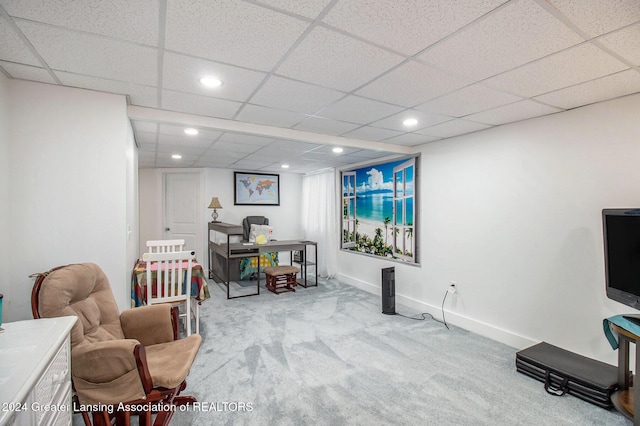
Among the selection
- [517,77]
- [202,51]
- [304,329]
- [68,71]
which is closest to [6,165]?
[68,71]

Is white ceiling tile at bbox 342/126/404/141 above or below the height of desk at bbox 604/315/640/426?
above

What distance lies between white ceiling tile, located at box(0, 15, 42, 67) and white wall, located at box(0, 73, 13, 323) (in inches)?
12.6

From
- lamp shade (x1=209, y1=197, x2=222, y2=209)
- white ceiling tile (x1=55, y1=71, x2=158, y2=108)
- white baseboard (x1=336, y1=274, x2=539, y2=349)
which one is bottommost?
white baseboard (x1=336, y1=274, x2=539, y2=349)

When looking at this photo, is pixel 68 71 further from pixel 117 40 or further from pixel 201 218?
pixel 201 218

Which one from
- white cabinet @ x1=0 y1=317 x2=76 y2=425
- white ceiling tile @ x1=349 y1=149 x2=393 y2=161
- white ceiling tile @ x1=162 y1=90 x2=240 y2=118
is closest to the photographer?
white cabinet @ x1=0 y1=317 x2=76 y2=425

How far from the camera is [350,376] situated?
246 cm

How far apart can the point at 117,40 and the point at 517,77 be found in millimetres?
2480

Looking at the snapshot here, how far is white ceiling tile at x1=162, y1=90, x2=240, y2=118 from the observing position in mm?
2393

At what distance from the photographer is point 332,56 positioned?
1742 millimetres

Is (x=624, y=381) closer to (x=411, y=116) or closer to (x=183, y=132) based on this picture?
(x=411, y=116)

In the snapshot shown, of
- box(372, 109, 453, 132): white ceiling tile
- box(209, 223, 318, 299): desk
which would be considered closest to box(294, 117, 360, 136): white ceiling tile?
box(372, 109, 453, 132): white ceiling tile

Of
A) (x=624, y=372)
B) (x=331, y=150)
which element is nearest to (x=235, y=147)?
(x=331, y=150)

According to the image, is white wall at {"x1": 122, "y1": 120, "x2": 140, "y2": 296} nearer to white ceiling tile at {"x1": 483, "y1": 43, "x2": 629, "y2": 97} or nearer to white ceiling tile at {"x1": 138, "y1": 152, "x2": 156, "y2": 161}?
white ceiling tile at {"x1": 138, "y1": 152, "x2": 156, "y2": 161}

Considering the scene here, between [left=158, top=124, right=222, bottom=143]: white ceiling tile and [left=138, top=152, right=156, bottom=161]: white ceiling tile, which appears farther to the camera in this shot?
[left=138, top=152, right=156, bottom=161]: white ceiling tile
